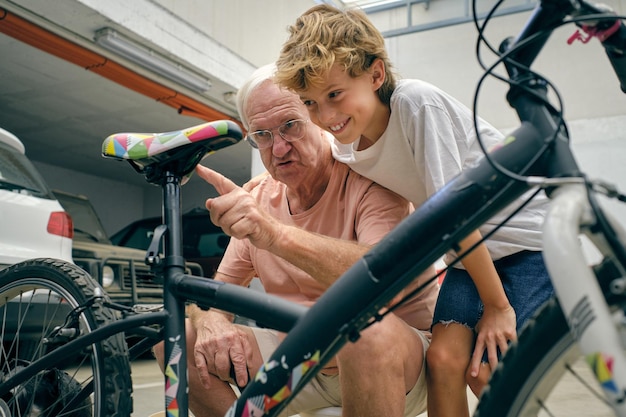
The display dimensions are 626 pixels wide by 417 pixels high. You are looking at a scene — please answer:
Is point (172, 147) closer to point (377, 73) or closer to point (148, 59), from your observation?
point (377, 73)

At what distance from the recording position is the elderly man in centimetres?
133

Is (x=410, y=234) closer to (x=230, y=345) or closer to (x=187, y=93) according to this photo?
(x=230, y=345)

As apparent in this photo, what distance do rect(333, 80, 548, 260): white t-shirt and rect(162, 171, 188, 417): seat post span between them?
541 mm

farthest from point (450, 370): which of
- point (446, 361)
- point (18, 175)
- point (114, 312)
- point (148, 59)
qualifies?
point (148, 59)

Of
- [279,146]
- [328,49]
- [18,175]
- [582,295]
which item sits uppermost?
[328,49]

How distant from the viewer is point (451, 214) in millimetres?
861

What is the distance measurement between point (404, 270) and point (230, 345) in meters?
0.89

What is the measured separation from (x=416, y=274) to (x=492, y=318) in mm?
559

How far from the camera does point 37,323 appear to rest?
167cm

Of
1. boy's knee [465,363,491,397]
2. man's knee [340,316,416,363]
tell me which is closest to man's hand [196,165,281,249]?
man's knee [340,316,416,363]

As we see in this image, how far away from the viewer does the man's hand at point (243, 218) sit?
1.34m

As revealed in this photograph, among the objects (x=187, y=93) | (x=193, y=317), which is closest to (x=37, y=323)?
(x=193, y=317)

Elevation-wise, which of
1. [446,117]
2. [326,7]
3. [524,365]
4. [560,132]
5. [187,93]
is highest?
[187,93]

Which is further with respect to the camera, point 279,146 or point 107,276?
point 107,276
